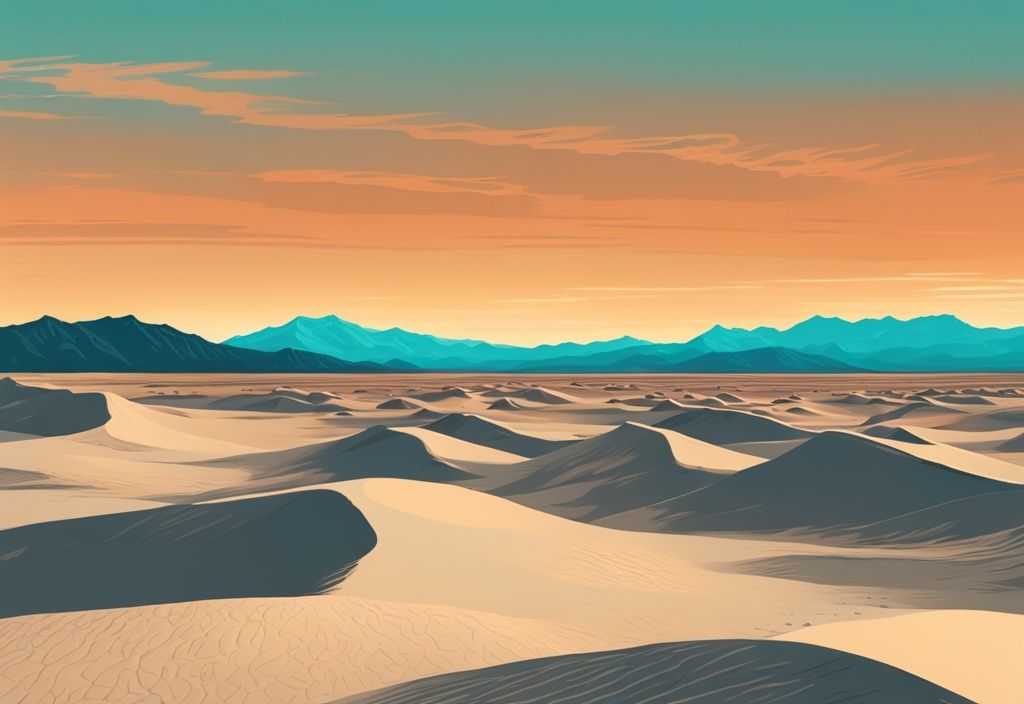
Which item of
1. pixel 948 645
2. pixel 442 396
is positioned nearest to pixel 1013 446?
pixel 948 645

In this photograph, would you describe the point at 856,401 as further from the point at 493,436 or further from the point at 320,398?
the point at 493,436

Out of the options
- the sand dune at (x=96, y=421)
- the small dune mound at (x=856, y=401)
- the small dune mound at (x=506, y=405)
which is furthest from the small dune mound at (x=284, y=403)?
the small dune mound at (x=856, y=401)

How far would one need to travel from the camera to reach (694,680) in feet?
27.3

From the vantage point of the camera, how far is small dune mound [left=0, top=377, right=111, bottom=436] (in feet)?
154

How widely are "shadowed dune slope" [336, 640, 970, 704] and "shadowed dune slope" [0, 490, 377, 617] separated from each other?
6.67 m

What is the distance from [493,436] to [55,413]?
19.4 m

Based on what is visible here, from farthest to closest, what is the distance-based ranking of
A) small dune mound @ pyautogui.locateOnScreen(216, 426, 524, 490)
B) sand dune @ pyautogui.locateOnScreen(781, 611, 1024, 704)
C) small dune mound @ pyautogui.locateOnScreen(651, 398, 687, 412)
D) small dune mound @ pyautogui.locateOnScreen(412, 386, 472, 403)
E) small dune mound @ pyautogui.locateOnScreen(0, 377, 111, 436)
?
1. small dune mound @ pyautogui.locateOnScreen(412, 386, 472, 403)
2. small dune mound @ pyautogui.locateOnScreen(651, 398, 687, 412)
3. small dune mound @ pyautogui.locateOnScreen(0, 377, 111, 436)
4. small dune mound @ pyautogui.locateOnScreen(216, 426, 524, 490)
5. sand dune @ pyautogui.locateOnScreen(781, 611, 1024, 704)

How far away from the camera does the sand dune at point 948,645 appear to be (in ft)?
26.2

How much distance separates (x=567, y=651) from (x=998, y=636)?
4222 mm

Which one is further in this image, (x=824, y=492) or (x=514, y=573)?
(x=824, y=492)

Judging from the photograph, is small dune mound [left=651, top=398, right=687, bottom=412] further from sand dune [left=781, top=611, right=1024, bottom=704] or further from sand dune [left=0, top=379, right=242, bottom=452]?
sand dune [left=781, top=611, right=1024, bottom=704]

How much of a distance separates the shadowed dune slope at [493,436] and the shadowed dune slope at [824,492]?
12233 millimetres

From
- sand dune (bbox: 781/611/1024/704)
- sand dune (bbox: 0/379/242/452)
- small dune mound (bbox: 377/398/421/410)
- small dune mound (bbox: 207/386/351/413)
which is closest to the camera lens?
sand dune (bbox: 781/611/1024/704)

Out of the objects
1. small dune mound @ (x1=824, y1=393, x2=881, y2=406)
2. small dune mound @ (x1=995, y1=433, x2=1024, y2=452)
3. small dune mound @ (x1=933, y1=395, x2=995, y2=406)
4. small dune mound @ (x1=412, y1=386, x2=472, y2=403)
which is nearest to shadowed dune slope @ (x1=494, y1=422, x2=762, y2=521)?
small dune mound @ (x1=995, y1=433, x2=1024, y2=452)
